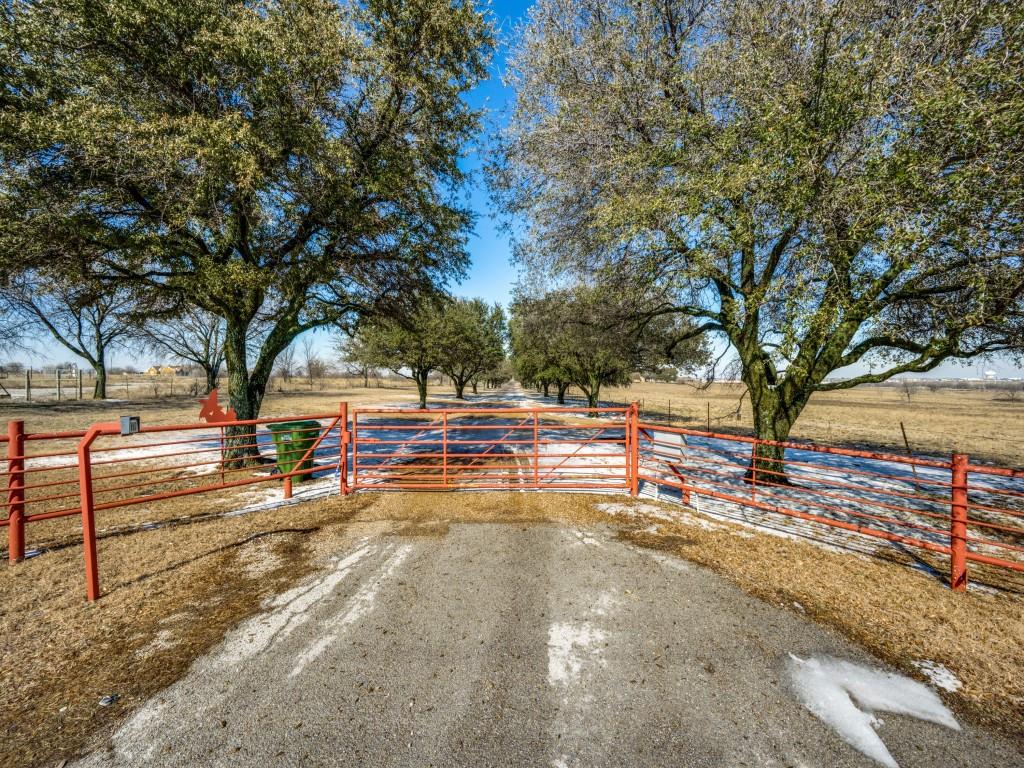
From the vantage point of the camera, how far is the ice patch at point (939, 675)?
278 centimetres

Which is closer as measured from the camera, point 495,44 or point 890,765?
point 890,765

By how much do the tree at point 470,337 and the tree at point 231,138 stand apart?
484 inches

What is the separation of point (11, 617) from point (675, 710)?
18.6 ft

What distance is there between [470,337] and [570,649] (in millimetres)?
23782

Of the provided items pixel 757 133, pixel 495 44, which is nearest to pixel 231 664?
pixel 757 133

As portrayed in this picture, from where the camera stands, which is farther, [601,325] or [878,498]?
[601,325]

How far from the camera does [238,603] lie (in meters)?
3.65

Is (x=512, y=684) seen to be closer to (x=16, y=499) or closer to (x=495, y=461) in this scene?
(x=16, y=499)

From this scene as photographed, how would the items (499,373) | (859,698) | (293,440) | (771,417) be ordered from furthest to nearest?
1. (499,373)
2. (771,417)
3. (293,440)
4. (859,698)

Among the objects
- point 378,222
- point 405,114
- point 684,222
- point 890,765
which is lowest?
point 890,765

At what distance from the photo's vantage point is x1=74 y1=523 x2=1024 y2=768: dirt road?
223 centimetres

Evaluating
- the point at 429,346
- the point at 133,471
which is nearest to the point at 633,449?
the point at 133,471

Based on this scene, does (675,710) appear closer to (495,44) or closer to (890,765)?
(890,765)

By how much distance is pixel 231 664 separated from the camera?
9.34 ft
